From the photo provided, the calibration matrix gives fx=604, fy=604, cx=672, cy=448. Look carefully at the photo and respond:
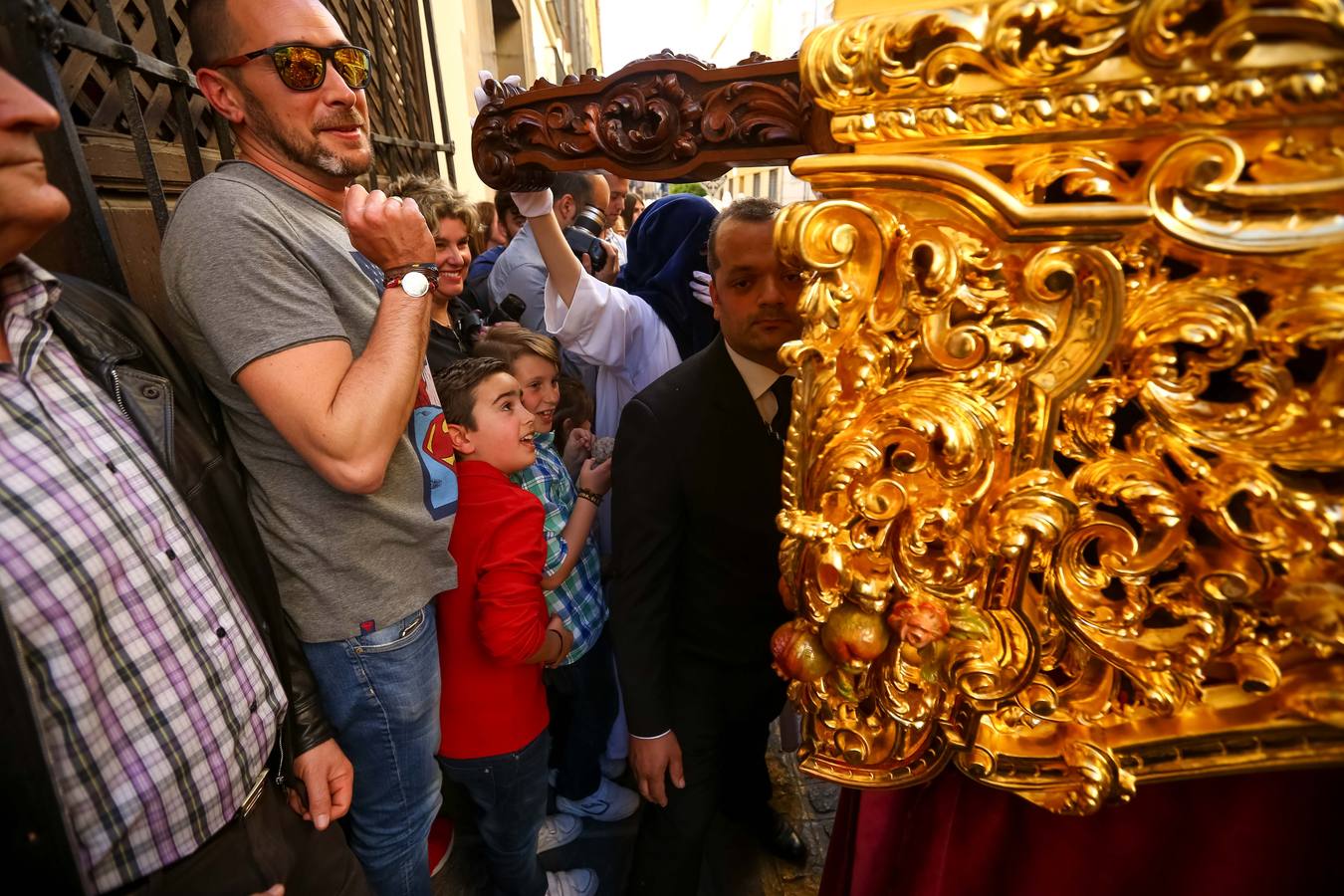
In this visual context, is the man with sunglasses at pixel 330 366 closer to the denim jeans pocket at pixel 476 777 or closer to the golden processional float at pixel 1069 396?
the denim jeans pocket at pixel 476 777

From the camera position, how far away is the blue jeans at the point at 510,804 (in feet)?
4.80

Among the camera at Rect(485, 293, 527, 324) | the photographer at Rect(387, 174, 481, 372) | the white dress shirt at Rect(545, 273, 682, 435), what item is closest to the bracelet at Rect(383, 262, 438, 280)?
the photographer at Rect(387, 174, 481, 372)

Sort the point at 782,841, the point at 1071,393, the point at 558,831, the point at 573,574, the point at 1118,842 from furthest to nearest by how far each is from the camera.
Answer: the point at 558,831, the point at 782,841, the point at 573,574, the point at 1118,842, the point at 1071,393

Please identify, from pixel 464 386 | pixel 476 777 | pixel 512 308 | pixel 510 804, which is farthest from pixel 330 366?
pixel 512 308

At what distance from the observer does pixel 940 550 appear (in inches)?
22.0

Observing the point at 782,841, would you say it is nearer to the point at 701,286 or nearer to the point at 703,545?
the point at 703,545

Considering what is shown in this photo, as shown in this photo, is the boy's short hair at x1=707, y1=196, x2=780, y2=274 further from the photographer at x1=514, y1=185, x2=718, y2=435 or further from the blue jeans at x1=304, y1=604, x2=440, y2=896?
the blue jeans at x1=304, y1=604, x2=440, y2=896

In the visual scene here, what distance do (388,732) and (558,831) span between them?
108 cm

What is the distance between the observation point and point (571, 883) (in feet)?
5.89

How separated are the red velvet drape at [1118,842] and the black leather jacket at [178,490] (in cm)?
91

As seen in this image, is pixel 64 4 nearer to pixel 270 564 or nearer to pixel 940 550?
pixel 270 564

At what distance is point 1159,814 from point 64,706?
1196mm

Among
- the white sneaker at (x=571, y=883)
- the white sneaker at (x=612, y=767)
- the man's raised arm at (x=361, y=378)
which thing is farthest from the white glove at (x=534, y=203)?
the white sneaker at (x=571, y=883)

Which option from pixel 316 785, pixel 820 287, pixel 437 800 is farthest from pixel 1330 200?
pixel 437 800
